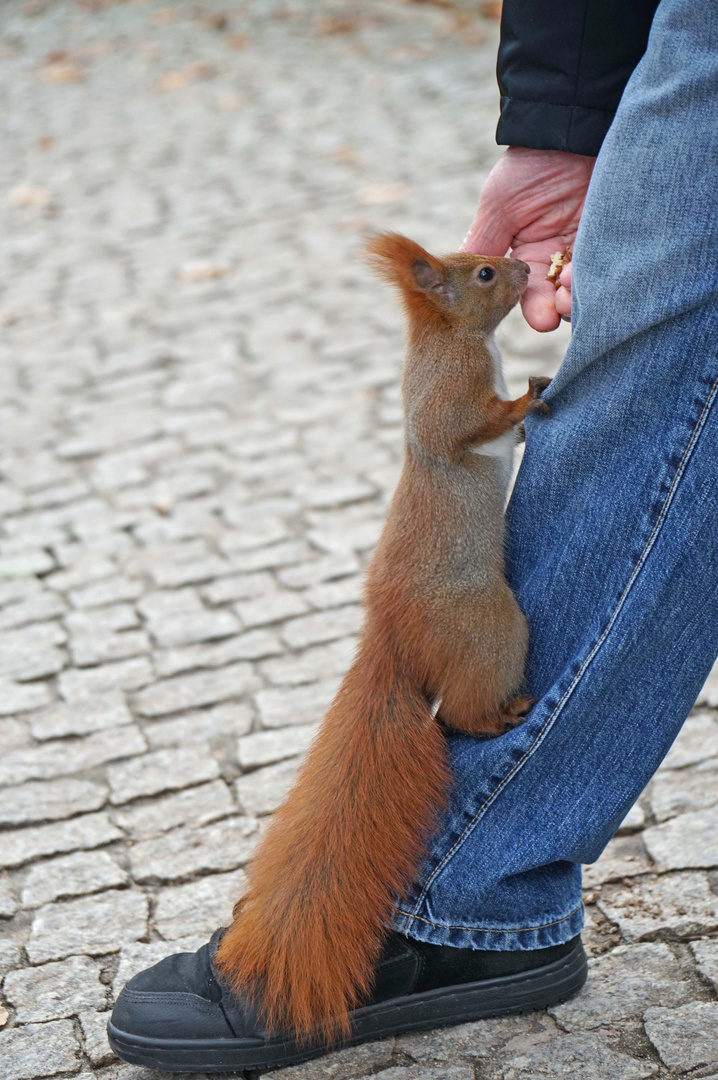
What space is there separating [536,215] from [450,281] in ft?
0.61

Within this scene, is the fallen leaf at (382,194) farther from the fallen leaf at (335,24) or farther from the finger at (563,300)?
the finger at (563,300)

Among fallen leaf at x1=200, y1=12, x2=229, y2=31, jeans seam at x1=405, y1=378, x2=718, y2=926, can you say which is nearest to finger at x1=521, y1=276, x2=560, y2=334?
jeans seam at x1=405, y1=378, x2=718, y2=926

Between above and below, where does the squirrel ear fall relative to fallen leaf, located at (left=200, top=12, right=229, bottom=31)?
above

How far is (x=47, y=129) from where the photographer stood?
859 cm

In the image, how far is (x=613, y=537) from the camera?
1.82 meters

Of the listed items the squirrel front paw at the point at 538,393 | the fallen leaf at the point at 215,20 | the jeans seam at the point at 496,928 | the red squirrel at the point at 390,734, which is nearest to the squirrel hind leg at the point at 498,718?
the red squirrel at the point at 390,734

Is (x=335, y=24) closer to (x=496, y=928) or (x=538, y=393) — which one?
(x=538, y=393)

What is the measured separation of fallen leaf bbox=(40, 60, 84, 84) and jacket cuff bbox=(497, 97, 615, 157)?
861cm

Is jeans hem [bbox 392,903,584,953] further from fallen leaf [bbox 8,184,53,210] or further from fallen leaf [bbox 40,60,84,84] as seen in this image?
fallen leaf [bbox 40,60,84,84]

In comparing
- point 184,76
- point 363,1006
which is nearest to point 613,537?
point 363,1006

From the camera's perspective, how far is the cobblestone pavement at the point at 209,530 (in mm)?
2166

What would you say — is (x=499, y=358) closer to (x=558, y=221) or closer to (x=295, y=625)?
(x=558, y=221)

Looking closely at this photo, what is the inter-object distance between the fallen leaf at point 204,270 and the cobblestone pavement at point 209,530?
2 cm

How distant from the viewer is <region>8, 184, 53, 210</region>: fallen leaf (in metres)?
7.28
